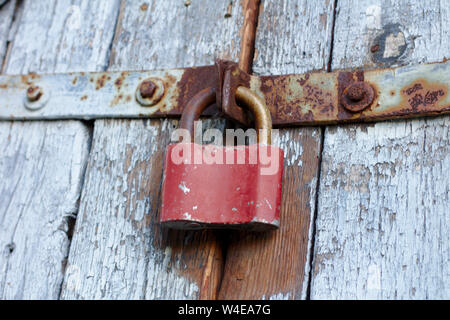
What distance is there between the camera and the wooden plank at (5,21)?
3.83ft

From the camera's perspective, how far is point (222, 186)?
80cm

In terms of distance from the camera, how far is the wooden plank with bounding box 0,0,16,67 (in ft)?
3.83

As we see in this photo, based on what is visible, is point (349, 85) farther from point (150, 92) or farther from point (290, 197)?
point (150, 92)

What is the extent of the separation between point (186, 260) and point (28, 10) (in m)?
0.65

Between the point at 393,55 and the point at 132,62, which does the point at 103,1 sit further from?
the point at 393,55

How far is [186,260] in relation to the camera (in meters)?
0.86

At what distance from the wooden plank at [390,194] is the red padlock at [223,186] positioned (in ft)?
0.31

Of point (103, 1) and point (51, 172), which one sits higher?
point (103, 1)

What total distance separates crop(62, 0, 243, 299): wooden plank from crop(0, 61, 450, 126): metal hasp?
4 centimetres

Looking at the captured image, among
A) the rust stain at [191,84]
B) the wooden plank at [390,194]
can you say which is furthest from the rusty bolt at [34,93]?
the wooden plank at [390,194]

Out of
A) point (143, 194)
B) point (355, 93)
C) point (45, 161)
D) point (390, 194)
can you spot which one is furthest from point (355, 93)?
point (45, 161)
